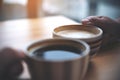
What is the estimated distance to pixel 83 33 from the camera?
72 centimetres

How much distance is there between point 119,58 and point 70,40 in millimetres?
235

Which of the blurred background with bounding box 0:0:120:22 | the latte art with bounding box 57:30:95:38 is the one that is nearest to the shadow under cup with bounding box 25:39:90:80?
the latte art with bounding box 57:30:95:38

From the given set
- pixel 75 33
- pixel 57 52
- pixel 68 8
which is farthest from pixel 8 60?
pixel 68 8

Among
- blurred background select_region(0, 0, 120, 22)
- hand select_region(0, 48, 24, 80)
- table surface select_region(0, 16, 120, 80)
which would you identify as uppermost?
hand select_region(0, 48, 24, 80)

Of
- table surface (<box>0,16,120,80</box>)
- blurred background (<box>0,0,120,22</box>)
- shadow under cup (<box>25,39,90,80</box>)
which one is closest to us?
shadow under cup (<box>25,39,90,80</box>)

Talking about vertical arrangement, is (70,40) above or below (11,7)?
above

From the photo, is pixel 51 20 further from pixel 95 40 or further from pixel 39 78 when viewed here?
pixel 39 78

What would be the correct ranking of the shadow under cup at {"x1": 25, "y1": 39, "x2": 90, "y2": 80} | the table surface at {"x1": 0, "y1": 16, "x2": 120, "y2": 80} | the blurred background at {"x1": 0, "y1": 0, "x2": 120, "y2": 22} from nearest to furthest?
the shadow under cup at {"x1": 25, "y1": 39, "x2": 90, "y2": 80}, the table surface at {"x1": 0, "y1": 16, "x2": 120, "y2": 80}, the blurred background at {"x1": 0, "y1": 0, "x2": 120, "y2": 22}

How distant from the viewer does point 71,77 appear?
503mm

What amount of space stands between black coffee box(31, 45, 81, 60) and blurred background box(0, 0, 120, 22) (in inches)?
72.3

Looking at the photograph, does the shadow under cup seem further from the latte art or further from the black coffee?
the latte art

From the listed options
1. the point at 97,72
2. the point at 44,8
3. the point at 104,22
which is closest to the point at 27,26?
the point at 104,22

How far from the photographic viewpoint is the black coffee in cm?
54

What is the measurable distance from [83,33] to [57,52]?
187mm
